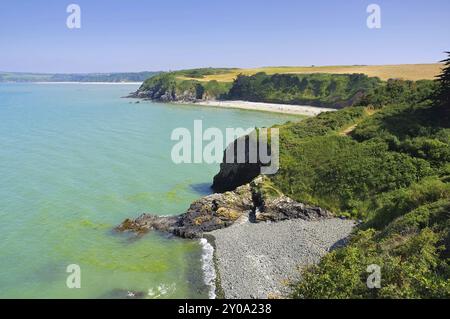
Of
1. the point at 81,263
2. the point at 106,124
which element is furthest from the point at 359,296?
the point at 106,124

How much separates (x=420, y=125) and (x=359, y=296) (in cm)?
2965

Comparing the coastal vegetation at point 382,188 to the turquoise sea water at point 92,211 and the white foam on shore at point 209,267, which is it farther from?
the turquoise sea water at point 92,211

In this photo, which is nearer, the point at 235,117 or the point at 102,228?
the point at 102,228

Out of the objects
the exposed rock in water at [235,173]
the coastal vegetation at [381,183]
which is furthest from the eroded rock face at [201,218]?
the exposed rock in water at [235,173]

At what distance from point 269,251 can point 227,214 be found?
6768 millimetres

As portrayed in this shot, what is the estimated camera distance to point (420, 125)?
40.3 meters

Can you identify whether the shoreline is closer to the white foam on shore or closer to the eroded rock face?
the eroded rock face

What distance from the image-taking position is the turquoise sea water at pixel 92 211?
2625 cm

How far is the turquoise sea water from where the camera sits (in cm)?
2625

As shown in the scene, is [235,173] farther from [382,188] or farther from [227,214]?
[382,188]

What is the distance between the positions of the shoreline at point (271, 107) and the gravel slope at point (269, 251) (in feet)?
293

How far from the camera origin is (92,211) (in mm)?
38688
